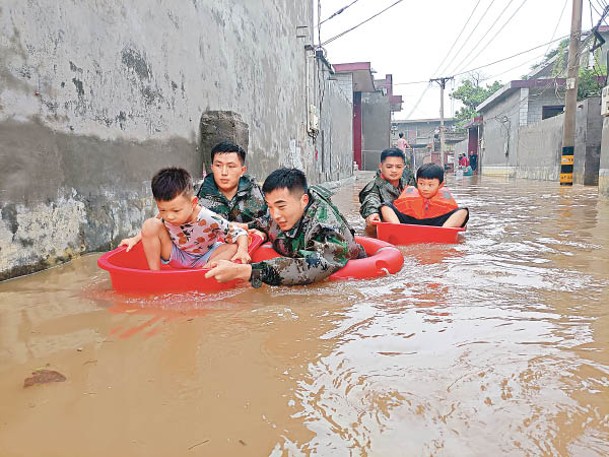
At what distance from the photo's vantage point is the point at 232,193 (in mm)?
3766

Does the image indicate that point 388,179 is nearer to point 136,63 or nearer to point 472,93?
point 136,63

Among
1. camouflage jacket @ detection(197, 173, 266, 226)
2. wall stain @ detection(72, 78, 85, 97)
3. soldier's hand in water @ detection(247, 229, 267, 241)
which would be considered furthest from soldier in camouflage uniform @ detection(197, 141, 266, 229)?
wall stain @ detection(72, 78, 85, 97)

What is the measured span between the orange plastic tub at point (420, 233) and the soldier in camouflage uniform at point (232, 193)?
3.48 feet

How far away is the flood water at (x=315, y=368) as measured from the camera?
110 cm

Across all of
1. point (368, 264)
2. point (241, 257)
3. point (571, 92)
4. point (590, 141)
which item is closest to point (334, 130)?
point (571, 92)

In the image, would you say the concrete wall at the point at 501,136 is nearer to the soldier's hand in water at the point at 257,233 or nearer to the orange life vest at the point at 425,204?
the orange life vest at the point at 425,204

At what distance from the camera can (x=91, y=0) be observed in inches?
125

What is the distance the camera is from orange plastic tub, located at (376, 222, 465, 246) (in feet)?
12.4

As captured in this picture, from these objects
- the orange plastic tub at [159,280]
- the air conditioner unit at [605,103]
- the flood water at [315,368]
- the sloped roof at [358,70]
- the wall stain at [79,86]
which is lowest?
the flood water at [315,368]

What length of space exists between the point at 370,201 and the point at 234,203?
141cm

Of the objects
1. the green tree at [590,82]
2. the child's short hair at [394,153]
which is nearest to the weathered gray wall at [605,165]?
the child's short hair at [394,153]

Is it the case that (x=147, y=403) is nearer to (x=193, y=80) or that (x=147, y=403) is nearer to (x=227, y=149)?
(x=227, y=149)

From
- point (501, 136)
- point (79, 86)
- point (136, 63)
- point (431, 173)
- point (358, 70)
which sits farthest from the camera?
point (501, 136)

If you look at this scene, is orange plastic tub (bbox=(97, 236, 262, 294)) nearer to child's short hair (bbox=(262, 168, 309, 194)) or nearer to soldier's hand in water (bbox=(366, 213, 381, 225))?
child's short hair (bbox=(262, 168, 309, 194))
